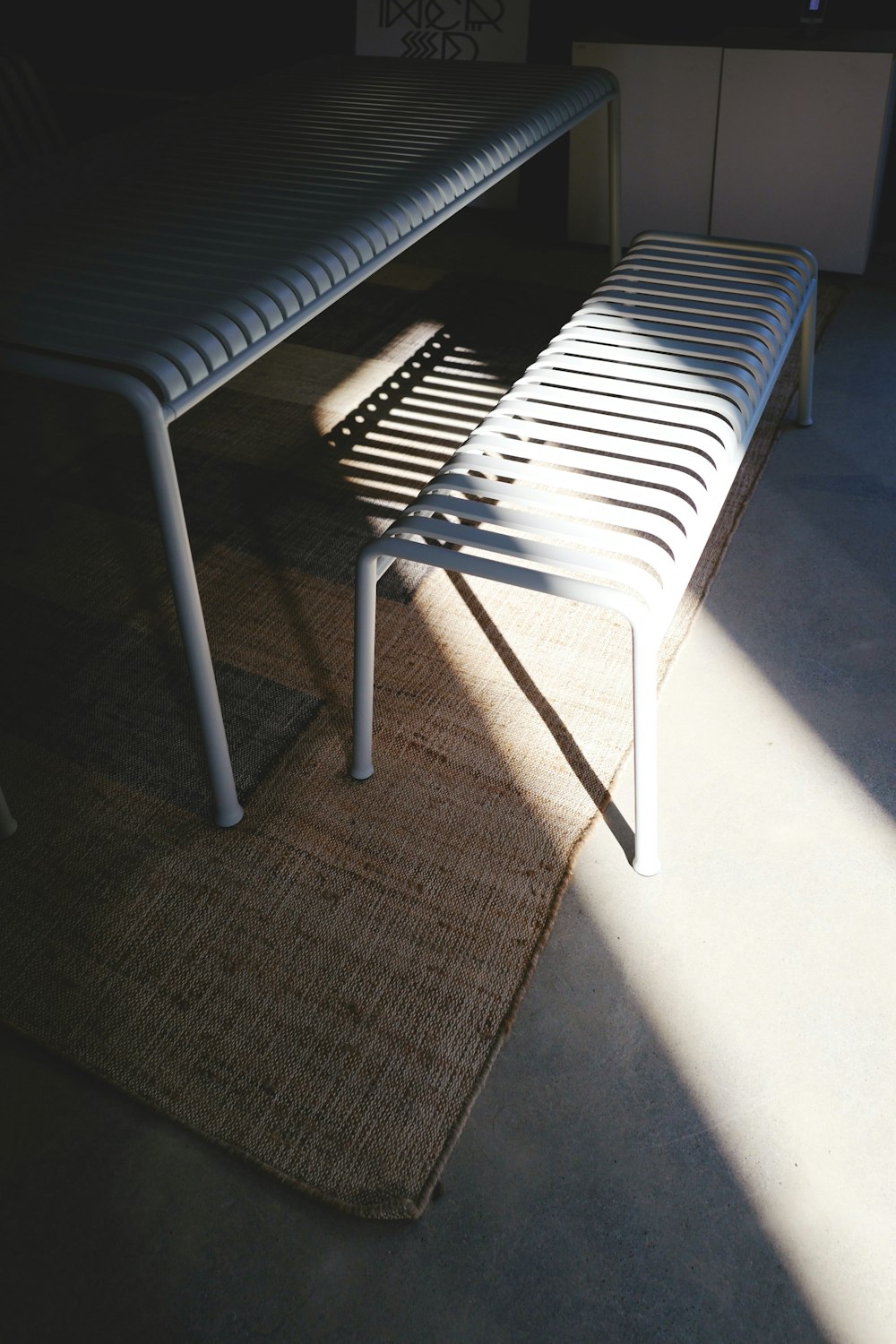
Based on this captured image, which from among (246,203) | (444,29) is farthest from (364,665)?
(444,29)

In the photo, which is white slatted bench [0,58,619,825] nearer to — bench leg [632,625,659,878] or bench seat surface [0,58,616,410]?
bench seat surface [0,58,616,410]

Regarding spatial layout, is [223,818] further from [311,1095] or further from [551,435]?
[551,435]

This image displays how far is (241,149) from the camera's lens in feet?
6.61

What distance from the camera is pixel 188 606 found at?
134cm

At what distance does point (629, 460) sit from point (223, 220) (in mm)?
756

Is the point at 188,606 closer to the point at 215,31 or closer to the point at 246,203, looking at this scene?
the point at 246,203

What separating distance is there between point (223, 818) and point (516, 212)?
286cm

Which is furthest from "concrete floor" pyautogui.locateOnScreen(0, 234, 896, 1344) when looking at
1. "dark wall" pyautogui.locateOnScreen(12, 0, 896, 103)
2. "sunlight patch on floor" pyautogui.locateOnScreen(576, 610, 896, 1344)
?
"dark wall" pyautogui.locateOnScreen(12, 0, 896, 103)

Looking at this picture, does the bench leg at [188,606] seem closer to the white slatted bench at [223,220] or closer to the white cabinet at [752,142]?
the white slatted bench at [223,220]

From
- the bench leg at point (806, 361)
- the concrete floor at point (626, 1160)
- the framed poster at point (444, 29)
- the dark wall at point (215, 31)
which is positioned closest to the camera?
the concrete floor at point (626, 1160)

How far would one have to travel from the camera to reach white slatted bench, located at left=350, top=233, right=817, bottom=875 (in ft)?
4.61

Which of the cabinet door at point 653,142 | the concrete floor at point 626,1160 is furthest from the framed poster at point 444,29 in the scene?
the concrete floor at point 626,1160

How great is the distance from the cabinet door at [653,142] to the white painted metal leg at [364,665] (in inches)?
83.4

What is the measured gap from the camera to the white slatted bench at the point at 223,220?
129cm
